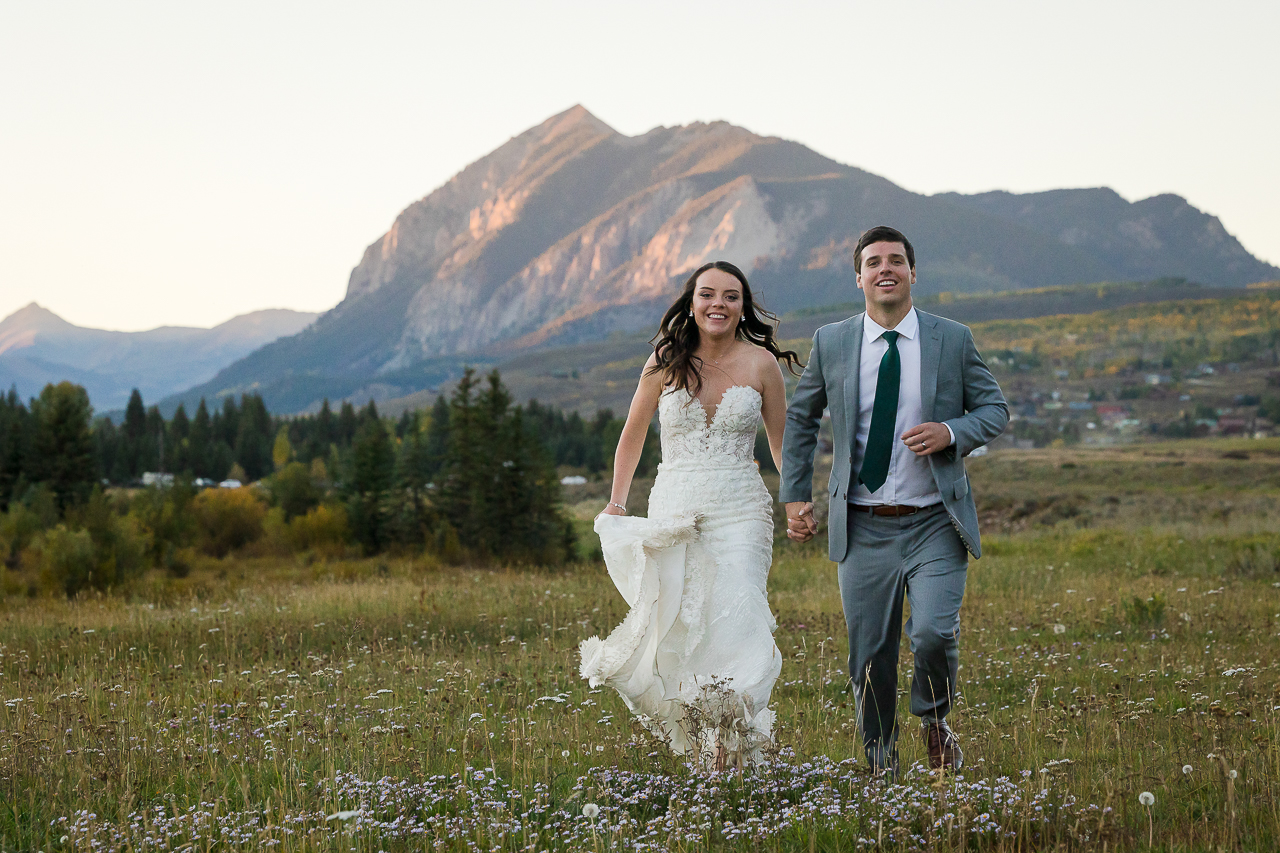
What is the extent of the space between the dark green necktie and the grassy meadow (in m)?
1.39

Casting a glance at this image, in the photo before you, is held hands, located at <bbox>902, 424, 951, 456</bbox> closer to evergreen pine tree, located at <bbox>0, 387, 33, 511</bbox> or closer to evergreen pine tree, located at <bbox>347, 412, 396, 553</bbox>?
evergreen pine tree, located at <bbox>347, 412, 396, 553</bbox>

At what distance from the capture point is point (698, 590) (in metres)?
5.76

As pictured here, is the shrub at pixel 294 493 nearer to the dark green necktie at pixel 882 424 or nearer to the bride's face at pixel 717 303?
the bride's face at pixel 717 303

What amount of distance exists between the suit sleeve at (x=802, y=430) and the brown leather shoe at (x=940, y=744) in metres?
1.29

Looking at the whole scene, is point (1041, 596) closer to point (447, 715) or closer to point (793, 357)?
point (793, 357)

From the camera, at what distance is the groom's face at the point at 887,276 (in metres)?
5.40

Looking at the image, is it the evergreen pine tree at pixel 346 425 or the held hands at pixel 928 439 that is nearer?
the held hands at pixel 928 439

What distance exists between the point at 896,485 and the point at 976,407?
0.58 metres

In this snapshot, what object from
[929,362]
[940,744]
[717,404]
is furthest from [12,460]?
[940,744]

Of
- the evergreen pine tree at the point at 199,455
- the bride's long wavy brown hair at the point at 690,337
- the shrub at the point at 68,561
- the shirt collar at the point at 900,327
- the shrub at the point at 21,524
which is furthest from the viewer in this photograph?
the evergreen pine tree at the point at 199,455

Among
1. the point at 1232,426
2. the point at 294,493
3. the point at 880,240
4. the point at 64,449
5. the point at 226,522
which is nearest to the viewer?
the point at 880,240

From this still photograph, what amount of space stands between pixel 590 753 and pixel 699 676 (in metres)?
0.72

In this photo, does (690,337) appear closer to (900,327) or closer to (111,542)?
(900,327)

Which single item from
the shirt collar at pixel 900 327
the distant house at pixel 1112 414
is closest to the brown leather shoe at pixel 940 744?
the shirt collar at pixel 900 327
